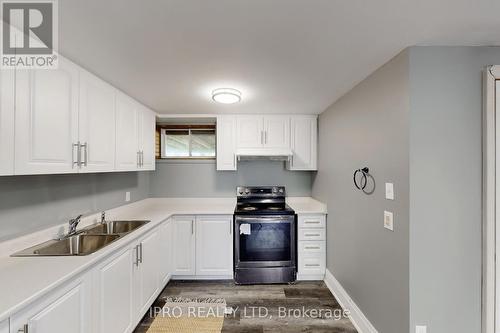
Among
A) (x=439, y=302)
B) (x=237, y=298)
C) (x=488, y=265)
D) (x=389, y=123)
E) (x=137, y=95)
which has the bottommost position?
(x=237, y=298)

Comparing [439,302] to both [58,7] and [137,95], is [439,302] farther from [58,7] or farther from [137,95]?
[137,95]

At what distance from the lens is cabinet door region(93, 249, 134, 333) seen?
5.31 feet

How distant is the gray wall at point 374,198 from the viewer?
168 centimetres

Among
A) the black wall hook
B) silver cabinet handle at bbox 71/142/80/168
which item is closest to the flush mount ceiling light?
silver cabinet handle at bbox 71/142/80/168

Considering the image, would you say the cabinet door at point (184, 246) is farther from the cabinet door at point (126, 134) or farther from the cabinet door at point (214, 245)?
the cabinet door at point (126, 134)

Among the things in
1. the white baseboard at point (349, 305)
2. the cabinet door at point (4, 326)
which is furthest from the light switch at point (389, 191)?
the cabinet door at point (4, 326)

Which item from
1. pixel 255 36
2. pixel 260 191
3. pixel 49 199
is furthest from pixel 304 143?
pixel 49 199

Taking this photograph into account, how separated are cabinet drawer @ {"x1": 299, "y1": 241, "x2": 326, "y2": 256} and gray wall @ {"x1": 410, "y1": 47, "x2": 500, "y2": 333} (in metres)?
1.62

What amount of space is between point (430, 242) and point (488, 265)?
37 centimetres

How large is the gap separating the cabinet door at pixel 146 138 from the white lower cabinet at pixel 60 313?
5.45ft

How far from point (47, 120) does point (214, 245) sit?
A: 7.48 feet

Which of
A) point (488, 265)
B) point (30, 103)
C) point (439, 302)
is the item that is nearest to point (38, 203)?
point (30, 103)

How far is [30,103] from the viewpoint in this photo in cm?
142

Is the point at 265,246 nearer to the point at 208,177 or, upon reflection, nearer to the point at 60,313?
the point at 208,177
